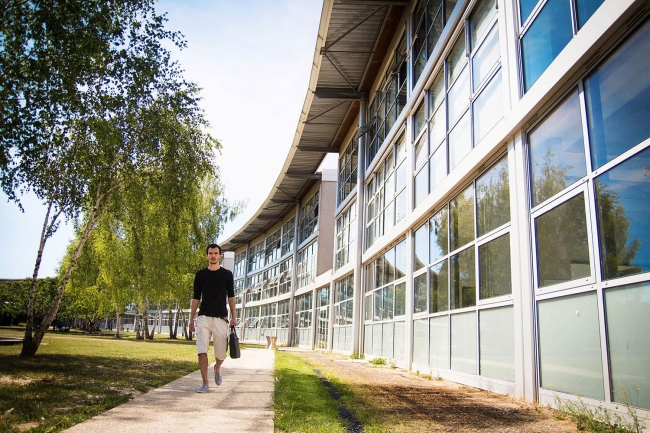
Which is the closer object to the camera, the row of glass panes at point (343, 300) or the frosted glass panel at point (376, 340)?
the frosted glass panel at point (376, 340)

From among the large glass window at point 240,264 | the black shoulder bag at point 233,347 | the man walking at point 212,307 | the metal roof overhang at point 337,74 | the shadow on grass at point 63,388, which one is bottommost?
the shadow on grass at point 63,388

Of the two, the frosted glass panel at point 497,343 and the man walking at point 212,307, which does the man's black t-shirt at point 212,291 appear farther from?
the frosted glass panel at point 497,343

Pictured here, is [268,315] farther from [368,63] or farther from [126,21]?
[126,21]

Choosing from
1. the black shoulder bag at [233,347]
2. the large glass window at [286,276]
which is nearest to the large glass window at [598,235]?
the black shoulder bag at [233,347]

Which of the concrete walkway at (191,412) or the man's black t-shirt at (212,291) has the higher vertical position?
the man's black t-shirt at (212,291)

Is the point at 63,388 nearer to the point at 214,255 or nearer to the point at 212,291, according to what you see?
the point at 212,291

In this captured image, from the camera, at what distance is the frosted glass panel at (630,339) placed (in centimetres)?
446

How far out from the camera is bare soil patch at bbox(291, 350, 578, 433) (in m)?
4.83

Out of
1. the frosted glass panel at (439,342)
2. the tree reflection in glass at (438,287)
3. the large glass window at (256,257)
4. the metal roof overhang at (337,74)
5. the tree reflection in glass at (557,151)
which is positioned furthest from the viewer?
the large glass window at (256,257)

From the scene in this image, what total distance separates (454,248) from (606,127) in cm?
509

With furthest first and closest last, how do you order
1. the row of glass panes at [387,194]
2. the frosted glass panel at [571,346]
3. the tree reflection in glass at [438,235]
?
1. the row of glass panes at [387,194]
2. the tree reflection in glass at [438,235]
3. the frosted glass panel at [571,346]

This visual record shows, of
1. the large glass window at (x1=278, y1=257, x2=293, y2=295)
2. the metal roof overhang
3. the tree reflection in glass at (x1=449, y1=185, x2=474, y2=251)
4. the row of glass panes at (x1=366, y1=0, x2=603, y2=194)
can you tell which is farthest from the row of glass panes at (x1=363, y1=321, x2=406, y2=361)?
the large glass window at (x1=278, y1=257, x2=293, y2=295)

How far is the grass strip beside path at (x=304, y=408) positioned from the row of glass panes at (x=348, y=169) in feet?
50.3

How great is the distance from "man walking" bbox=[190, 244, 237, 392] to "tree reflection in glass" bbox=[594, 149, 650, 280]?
414cm
